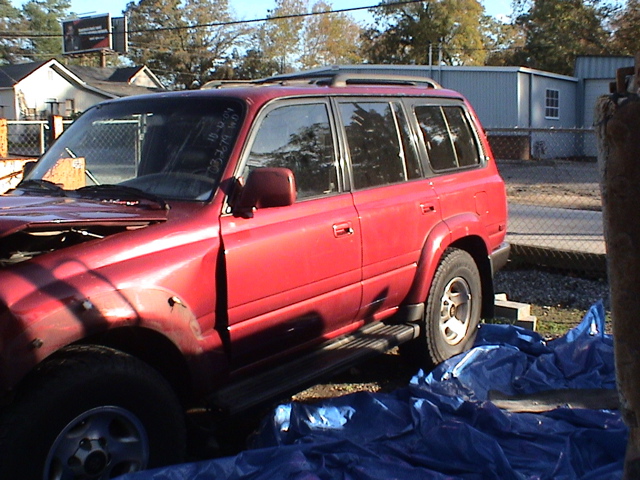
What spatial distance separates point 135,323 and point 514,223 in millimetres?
9871

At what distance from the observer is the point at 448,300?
552 centimetres

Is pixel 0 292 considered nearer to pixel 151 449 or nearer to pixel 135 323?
pixel 135 323

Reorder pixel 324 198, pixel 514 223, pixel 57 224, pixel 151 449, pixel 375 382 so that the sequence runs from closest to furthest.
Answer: pixel 57 224, pixel 151 449, pixel 324 198, pixel 375 382, pixel 514 223

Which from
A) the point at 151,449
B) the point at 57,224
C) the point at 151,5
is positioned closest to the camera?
the point at 57,224

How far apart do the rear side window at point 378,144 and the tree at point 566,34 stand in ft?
158

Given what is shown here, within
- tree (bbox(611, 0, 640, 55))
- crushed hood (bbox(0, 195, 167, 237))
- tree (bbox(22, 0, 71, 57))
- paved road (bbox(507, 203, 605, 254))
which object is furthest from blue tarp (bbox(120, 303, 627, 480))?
tree (bbox(22, 0, 71, 57))

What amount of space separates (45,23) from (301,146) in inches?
3432

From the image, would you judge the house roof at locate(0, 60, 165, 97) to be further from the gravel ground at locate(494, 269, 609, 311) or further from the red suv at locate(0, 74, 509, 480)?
the red suv at locate(0, 74, 509, 480)

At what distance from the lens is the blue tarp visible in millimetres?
3566

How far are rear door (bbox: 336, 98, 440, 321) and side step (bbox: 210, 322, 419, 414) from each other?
0.49 feet

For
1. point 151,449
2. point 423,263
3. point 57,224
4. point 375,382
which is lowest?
point 375,382

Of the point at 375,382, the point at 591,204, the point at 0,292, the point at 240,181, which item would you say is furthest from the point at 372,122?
the point at 591,204

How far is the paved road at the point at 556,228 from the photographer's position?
31.8ft

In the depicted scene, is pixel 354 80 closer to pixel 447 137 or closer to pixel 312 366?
pixel 447 137
